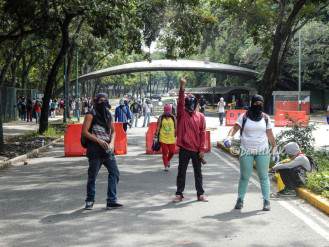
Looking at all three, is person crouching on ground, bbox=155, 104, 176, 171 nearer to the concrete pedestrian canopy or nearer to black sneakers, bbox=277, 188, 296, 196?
black sneakers, bbox=277, 188, 296, 196

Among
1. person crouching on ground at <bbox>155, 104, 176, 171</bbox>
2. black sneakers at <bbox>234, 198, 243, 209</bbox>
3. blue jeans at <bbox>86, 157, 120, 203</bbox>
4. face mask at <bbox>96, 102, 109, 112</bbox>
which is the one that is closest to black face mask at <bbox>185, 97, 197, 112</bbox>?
face mask at <bbox>96, 102, 109, 112</bbox>

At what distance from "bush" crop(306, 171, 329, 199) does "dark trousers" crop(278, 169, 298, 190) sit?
23 centimetres

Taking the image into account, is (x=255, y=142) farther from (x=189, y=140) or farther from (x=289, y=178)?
(x=289, y=178)

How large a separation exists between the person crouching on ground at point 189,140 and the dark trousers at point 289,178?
1479 mm

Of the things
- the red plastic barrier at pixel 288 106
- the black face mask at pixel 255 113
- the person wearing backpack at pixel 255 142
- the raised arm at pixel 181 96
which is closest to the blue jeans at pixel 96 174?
the raised arm at pixel 181 96

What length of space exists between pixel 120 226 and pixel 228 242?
1.52m

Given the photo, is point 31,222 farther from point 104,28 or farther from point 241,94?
point 241,94

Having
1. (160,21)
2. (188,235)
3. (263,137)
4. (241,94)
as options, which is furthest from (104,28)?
(241,94)

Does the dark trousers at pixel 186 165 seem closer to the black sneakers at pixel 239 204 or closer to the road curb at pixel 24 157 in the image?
the black sneakers at pixel 239 204

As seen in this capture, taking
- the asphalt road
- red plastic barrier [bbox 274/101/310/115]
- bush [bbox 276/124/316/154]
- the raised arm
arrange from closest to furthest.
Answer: the asphalt road < the raised arm < bush [bbox 276/124/316/154] < red plastic barrier [bbox 274/101/310/115]

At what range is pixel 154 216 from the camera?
8281 mm

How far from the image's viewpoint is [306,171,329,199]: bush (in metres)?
9.40

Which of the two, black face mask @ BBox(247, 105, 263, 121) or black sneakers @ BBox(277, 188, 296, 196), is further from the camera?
black sneakers @ BBox(277, 188, 296, 196)

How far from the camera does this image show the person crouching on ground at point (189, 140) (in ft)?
30.9
